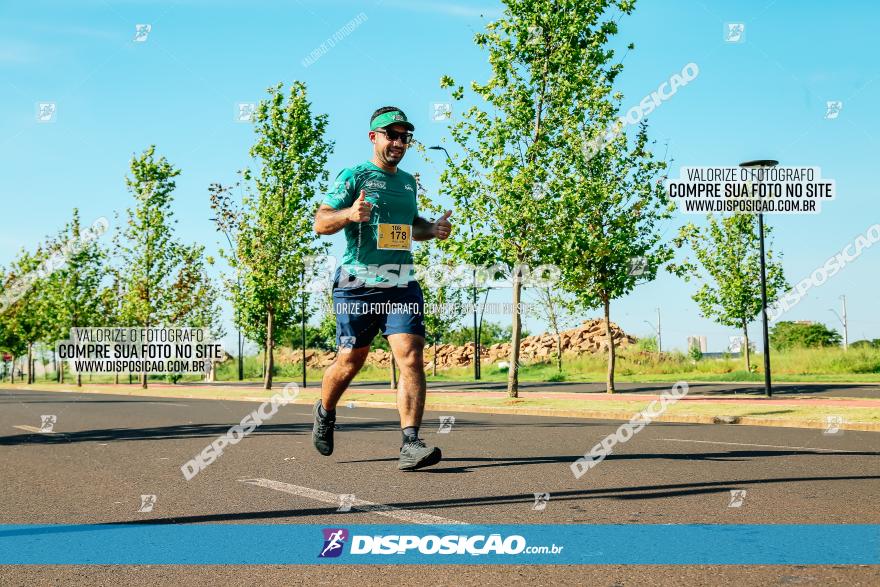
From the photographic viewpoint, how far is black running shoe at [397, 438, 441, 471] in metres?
6.25

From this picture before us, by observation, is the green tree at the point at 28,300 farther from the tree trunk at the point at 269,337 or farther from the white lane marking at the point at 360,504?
the white lane marking at the point at 360,504

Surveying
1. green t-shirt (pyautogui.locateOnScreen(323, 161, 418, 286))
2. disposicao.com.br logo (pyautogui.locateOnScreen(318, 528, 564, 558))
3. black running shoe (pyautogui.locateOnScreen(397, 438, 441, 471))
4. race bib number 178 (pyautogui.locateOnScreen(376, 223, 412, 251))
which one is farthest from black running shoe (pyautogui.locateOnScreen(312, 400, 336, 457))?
disposicao.com.br logo (pyautogui.locateOnScreen(318, 528, 564, 558))

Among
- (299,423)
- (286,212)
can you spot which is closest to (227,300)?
(286,212)

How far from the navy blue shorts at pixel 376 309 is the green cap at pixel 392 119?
1143mm

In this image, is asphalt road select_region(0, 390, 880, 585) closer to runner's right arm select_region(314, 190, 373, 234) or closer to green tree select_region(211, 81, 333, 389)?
runner's right arm select_region(314, 190, 373, 234)

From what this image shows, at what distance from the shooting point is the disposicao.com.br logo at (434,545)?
13.0 ft

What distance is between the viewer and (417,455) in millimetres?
6281

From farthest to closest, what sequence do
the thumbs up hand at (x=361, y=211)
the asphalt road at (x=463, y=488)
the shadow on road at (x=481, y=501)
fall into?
the thumbs up hand at (x=361, y=211)
the shadow on road at (x=481, y=501)
the asphalt road at (x=463, y=488)

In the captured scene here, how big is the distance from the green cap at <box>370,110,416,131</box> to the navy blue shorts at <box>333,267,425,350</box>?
1143mm

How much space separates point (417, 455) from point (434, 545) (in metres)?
2.20

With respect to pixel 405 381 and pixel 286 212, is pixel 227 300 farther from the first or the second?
pixel 405 381

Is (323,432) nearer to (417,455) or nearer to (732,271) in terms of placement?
(417,455)

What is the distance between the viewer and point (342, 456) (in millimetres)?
8094

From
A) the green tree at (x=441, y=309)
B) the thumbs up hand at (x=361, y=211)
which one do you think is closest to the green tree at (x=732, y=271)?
the green tree at (x=441, y=309)
